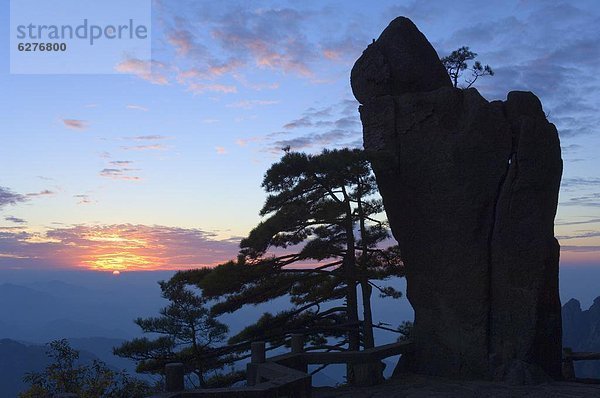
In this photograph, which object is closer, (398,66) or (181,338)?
(398,66)

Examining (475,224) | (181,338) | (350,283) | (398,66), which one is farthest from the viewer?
(181,338)

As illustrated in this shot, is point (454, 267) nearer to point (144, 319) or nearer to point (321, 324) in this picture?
point (321, 324)

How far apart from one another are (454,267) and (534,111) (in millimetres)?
3578

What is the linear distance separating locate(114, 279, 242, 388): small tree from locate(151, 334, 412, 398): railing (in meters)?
5.10

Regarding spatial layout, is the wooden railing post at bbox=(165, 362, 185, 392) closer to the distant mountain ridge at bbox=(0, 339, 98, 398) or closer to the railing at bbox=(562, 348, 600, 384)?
the railing at bbox=(562, 348, 600, 384)

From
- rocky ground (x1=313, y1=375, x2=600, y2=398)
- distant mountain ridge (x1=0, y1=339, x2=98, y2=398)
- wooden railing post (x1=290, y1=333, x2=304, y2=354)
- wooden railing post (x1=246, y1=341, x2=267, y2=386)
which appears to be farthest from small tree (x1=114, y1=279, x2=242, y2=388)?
distant mountain ridge (x1=0, y1=339, x2=98, y2=398)

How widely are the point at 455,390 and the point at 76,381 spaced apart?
350 inches

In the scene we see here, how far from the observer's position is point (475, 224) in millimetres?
10336

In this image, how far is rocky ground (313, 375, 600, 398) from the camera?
8.67m

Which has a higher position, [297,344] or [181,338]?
[297,344]

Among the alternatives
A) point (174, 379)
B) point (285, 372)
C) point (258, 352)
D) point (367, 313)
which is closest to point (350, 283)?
point (367, 313)

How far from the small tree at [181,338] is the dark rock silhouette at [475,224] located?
622 centimetres

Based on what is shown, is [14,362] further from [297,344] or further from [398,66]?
[398,66]

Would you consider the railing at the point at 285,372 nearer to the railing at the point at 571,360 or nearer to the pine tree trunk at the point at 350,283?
the pine tree trunk at the point at 350,283
